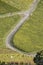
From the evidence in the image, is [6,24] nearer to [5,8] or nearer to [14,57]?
[5,8]

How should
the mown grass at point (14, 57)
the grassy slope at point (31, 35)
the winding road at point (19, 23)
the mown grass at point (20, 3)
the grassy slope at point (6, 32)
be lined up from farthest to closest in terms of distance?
the mown grass at point (20, 3) < the grassy slope at point (31, 35) < the winding road at point (19, 23) < the grassy slope at point (6, 32) < the mown grass at point (14, 57)

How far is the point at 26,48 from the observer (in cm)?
7050

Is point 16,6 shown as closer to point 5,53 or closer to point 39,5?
point 39,5

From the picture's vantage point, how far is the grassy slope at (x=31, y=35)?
71.8 meters

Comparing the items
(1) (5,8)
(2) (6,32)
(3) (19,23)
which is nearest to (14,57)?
(2) (6,32)

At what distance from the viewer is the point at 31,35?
79375 mm

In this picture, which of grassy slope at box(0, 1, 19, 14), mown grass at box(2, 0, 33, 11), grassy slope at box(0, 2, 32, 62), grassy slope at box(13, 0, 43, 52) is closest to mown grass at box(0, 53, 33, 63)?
grassy slope at box(0, 2, 32, 62)

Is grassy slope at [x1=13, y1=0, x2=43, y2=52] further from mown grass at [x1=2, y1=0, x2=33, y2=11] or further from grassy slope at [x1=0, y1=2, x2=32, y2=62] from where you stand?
mown grass at [x1=2, y1=0, x2=33, y2=11]

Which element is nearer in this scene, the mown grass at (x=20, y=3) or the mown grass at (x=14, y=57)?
the mown grass at (x=14, y=57)

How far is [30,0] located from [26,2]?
1.96m

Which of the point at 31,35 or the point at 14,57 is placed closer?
the point at 14,57

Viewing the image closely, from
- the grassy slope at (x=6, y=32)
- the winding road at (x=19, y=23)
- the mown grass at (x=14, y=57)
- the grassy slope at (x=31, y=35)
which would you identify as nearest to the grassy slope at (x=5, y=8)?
the grassy slope at (x=6, y=32)

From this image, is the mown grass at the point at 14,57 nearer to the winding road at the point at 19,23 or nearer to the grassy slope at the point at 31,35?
the winding road at the point at 19,23

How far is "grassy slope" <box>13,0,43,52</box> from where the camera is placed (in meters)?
71.8
